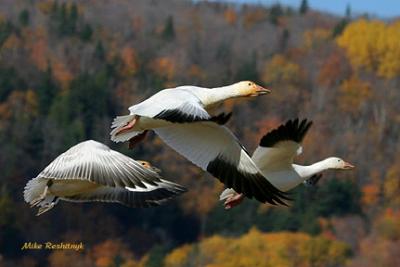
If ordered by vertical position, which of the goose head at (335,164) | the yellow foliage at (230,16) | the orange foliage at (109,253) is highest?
the yellow foliage at (230,16)

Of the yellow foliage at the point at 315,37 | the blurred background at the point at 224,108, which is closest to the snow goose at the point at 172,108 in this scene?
the blurred background at the point at 224,108

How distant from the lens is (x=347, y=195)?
67.2m

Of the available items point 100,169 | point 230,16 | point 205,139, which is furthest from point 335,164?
point 230,16

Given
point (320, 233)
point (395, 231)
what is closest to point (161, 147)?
point (320, 233)

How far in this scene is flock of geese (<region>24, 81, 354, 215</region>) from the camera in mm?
15164

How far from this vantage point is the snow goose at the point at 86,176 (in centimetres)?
1545

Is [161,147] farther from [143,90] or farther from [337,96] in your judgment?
[337,96]

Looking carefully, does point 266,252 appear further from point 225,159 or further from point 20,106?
point 225,159

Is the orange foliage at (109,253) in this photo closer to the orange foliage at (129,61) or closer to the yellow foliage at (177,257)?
the yellow foliage at (177,257)

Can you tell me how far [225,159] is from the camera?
15375 millimetres

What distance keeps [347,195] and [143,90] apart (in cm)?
2027

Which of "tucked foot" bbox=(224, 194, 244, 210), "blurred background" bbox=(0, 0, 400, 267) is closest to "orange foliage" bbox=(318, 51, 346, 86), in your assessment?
"blurred background" bbox=(0, 0, 400, 267)

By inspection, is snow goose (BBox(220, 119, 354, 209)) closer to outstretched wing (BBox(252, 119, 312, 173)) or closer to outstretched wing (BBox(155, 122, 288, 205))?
outstretched wing (BBox(252, 119, 312, 173))

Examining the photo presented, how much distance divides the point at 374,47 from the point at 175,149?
291 feet
